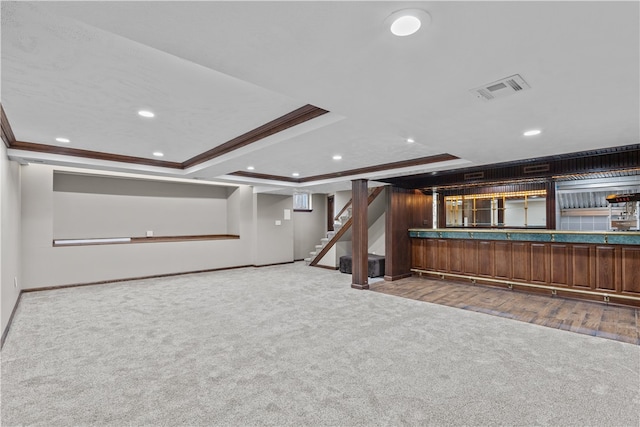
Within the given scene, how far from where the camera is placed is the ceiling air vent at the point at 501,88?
72.8 inches

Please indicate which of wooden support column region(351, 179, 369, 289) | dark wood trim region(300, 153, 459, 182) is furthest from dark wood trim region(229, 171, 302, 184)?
wooden support column region(351, 179, 369, 289)

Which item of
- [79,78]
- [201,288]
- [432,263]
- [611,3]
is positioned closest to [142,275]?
[201,288]

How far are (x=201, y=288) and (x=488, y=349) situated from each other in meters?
4.70

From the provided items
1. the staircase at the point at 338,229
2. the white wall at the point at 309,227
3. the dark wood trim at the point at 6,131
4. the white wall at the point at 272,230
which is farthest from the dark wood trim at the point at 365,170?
the dark wood trim at the point at 6,131

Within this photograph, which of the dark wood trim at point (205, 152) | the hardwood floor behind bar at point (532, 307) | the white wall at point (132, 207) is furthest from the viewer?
the white wall at point (132, 207)

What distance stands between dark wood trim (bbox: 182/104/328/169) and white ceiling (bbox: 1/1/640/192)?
0.10m

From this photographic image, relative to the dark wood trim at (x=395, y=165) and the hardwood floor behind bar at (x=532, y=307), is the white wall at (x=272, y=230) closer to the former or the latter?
the dark wood trim at (x=395, y=165)

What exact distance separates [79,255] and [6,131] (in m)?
3.01

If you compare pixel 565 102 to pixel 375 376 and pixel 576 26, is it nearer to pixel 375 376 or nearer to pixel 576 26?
pixel 576 26

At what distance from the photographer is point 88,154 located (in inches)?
187

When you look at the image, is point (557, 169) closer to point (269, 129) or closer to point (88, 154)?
point (269, 129)

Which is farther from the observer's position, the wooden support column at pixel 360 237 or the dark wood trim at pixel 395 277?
the dark wood trim at pixel 395 277

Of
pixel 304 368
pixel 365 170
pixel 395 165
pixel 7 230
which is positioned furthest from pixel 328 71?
pixel 7 230

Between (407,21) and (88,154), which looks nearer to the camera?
(407,21)
